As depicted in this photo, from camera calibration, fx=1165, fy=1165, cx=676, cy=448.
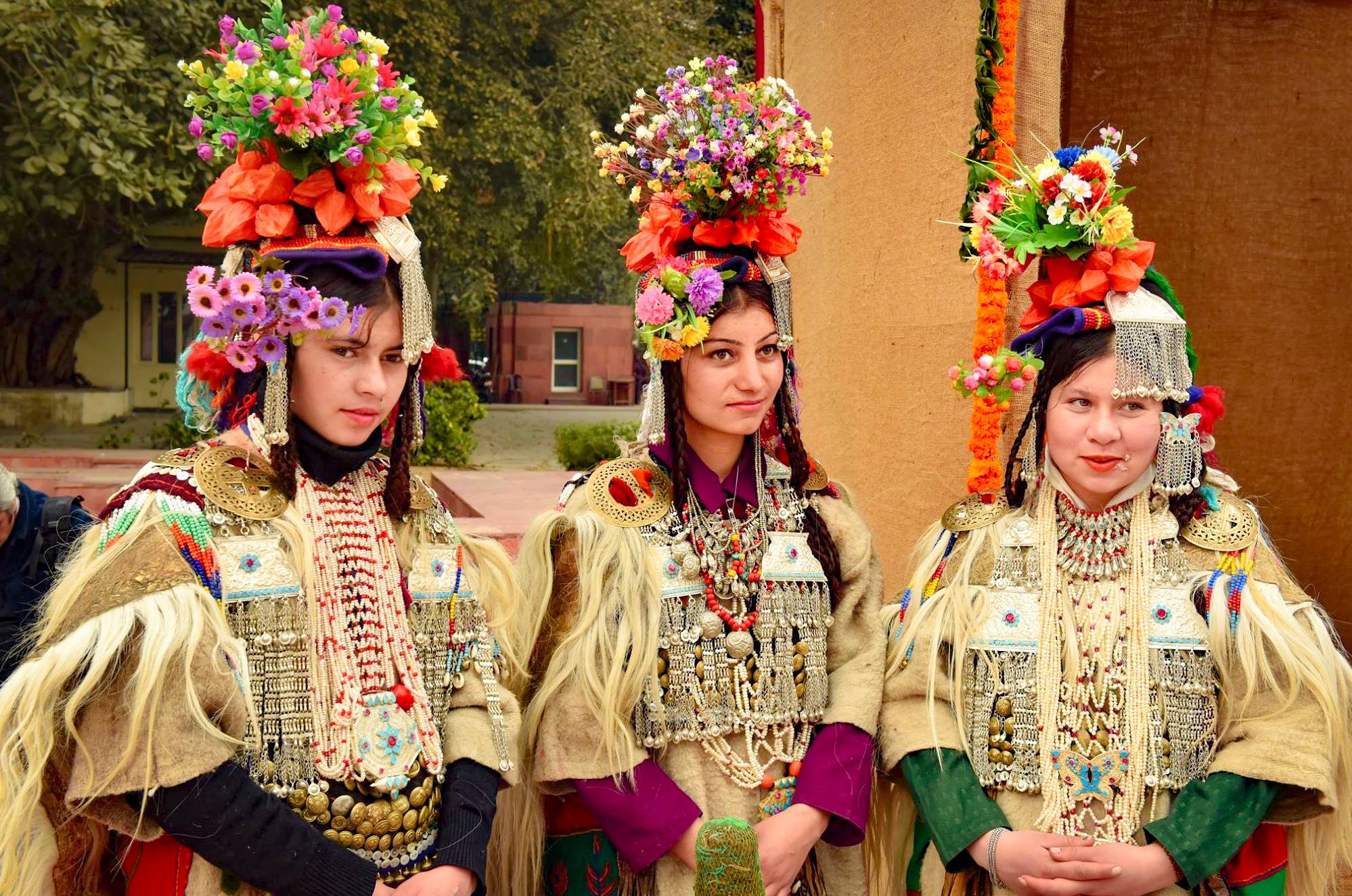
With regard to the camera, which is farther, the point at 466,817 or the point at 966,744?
the point at 966,744

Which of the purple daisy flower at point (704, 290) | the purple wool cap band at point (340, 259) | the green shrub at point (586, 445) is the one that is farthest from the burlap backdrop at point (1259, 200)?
the green shrub at point (586, 445)

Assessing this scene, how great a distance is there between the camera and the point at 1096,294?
243 centimetres

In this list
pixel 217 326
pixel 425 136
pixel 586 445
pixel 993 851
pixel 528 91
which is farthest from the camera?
pixel 528 91

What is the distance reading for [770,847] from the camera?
2.31 m

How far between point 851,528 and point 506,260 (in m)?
17.1

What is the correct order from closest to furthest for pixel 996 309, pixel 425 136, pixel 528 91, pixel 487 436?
pixel 996 309, pixel 425 136, pixel 528 91, pixel 487 436

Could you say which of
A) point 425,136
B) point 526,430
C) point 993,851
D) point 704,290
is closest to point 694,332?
point 704,290

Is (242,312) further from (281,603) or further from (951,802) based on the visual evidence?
(951,802)

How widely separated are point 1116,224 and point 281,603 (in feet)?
5.85

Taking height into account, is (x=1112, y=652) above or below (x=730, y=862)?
above

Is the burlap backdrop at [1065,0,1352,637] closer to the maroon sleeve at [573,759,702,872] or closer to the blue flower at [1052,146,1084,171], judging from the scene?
the blue flower at [1052,146,1084,171]

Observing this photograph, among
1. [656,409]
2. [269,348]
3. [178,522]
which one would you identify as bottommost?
[178,522]

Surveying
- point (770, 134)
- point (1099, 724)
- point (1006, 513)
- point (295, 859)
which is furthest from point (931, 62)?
point (295, 859)

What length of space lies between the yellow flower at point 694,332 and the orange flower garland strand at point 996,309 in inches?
52.4
